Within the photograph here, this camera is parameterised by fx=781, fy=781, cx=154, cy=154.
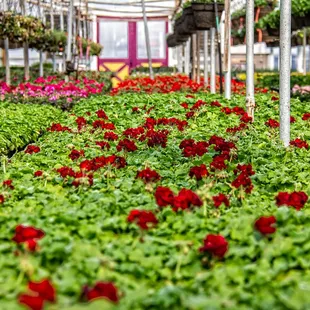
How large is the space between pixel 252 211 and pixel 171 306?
1662 mm

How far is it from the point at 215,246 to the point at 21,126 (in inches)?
257

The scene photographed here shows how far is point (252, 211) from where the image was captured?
14.3ft

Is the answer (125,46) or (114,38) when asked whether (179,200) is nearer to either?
(125,46)

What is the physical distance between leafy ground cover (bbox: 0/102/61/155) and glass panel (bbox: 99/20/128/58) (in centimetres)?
3856

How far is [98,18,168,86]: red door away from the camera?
4972cm

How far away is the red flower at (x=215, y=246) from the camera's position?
3268 millimetres

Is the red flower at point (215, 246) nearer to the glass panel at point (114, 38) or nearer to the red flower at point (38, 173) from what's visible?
the red flower at point (38, 173)

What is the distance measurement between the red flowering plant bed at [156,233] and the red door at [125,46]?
4368cm

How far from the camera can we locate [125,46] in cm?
5009

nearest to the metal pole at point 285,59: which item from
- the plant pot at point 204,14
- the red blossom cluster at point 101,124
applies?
the red blossom cluster at point 101,124

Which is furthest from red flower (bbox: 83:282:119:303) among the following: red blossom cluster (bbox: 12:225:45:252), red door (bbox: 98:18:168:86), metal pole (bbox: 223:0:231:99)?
red door (bbox: 98:18:168:86)

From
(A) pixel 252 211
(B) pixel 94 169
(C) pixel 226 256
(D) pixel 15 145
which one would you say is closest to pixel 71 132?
(D) pixel 15 145

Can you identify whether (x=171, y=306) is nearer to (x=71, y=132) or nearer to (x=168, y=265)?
(x=168, y=265)

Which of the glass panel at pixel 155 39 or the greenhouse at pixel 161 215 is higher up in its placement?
the glass panel at pixel 155 39
